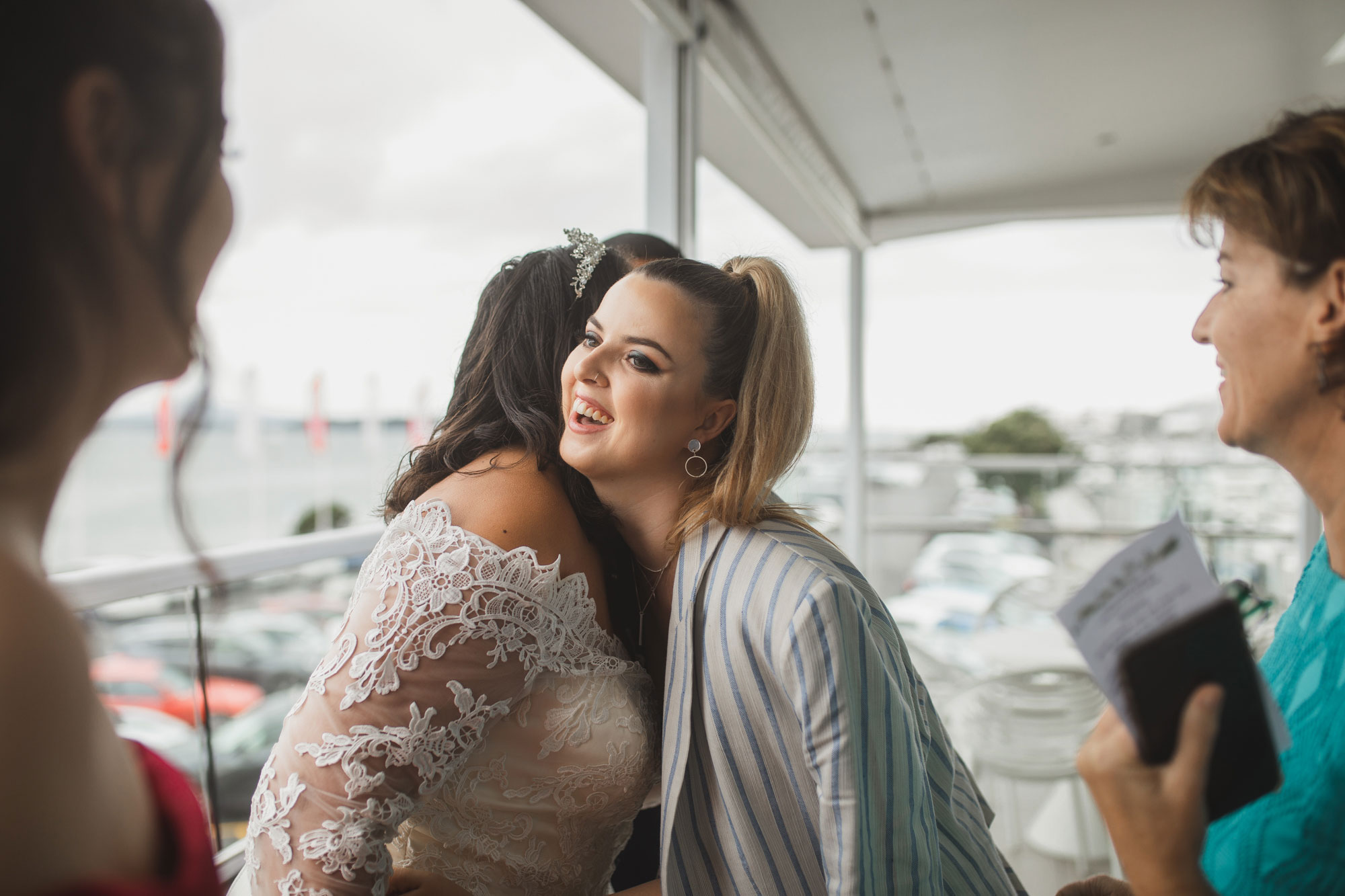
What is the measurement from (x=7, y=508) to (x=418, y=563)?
28.9 inches

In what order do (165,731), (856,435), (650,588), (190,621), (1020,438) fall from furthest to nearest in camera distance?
(1020,438), (856,435), (165,731), (190,621), (650,588)

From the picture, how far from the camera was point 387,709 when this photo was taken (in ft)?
3.56

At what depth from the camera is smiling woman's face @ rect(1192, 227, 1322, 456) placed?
89cm

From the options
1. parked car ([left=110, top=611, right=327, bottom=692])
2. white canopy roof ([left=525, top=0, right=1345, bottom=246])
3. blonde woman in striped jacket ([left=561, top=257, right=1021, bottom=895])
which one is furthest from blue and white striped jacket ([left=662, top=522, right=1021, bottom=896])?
parked car ([left=110, top=611, right=327, bottom=692])

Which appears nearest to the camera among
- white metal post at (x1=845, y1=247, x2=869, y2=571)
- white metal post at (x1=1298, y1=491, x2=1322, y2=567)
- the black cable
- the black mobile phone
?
the black mobile phone

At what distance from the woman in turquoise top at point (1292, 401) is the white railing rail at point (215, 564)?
1281mm

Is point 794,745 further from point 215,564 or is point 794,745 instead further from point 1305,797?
point 215,564

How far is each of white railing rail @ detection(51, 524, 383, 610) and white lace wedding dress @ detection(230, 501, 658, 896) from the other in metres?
0.24

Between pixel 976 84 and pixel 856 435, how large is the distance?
11.6 feet

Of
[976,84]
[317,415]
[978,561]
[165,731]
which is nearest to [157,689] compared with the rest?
[165,731]

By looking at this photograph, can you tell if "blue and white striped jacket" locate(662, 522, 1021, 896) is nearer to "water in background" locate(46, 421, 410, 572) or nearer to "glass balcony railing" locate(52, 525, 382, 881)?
"glass balcony railing" locate(52, 525, 382, 881)

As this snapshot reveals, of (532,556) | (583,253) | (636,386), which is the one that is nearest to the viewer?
(532,556)

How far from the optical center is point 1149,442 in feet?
26.7

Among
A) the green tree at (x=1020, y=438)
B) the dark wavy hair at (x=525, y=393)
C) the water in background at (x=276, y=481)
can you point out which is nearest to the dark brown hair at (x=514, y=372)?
the dark wavy hair at (x=525, y=393)
